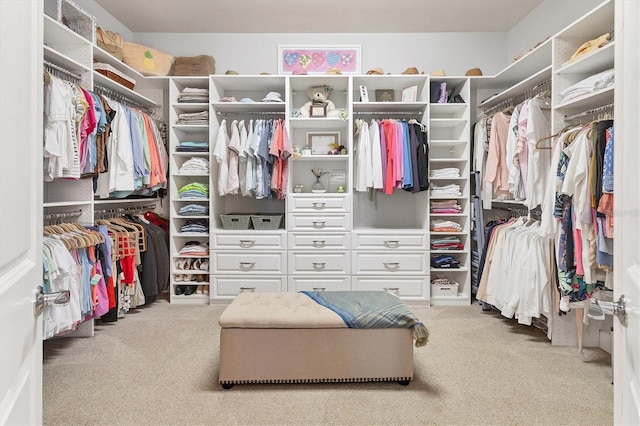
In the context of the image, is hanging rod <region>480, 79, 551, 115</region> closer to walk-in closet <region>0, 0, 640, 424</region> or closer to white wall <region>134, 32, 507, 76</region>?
walk-in closet <region>0, 0, 640, 424</region>

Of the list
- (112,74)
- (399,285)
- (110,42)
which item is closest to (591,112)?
(399,285)

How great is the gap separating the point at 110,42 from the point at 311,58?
194cm

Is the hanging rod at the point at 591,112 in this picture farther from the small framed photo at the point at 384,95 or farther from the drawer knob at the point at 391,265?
the drawer knob at the point at 391,265

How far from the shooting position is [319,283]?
4.02 m

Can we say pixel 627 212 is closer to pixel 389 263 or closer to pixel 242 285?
pixel 389 263

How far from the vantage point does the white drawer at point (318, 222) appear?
13.2 feet

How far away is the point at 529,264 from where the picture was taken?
9.78ft

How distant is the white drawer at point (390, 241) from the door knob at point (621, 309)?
315 cm

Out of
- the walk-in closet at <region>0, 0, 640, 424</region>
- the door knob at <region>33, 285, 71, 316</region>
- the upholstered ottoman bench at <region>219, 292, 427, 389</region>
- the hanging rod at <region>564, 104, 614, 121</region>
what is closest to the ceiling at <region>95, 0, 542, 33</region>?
the walk-in closet at <region>0, 0, 640, 424</region>

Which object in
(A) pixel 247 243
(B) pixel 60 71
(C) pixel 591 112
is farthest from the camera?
(A) pixel 247 243

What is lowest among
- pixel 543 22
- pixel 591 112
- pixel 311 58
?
pixel 591 112

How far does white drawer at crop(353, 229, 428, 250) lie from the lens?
4.01 metres

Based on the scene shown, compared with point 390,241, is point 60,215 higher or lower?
higher

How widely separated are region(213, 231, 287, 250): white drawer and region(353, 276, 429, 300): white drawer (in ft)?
2.71
